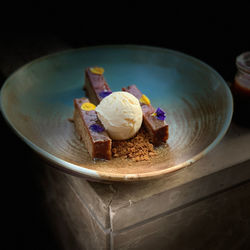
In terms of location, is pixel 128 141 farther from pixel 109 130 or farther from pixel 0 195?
pixel 0 195

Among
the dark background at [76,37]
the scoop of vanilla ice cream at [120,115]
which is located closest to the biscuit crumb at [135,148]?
the scoop of vanilla ice cream at [120,115]

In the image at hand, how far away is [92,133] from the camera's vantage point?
104cm

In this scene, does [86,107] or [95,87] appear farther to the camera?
[95,87]

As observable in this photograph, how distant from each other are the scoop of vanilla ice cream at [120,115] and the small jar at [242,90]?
457 mm

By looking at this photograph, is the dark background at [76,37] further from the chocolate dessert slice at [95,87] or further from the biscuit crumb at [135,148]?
the biscuit crumb at [135,148]

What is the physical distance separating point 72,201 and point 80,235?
143 millimetres

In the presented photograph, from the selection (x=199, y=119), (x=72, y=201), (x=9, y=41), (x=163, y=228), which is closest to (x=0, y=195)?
(x=72, y=201)

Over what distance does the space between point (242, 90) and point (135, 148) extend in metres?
0.53

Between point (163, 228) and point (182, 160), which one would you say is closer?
point (182, 160)

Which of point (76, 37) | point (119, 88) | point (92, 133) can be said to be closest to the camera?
point (92, 133)

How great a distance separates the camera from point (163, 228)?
3.64ft

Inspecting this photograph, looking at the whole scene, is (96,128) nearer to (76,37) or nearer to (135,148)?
(135,148)

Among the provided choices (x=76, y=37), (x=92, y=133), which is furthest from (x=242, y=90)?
(x=76, y=37)

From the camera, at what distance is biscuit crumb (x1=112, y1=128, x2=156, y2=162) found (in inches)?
40.8
